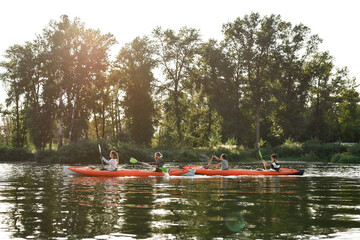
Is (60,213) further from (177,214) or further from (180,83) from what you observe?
(180,83)

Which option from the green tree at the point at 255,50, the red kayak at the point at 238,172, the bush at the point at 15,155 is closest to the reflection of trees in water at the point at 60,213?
the red kayak at the point at 238,172

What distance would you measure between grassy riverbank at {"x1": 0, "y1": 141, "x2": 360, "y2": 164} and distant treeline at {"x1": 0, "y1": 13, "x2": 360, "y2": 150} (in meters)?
2.90

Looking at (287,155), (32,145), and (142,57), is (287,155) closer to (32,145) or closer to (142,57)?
(142,57)

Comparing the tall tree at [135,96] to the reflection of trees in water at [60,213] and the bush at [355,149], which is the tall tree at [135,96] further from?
the reflection of trees in water at [60,213]

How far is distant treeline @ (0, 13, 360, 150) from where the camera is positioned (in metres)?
42.0

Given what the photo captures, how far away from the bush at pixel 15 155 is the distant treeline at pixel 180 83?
3.51 m

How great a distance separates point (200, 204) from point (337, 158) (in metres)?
30.0

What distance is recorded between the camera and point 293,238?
624cm

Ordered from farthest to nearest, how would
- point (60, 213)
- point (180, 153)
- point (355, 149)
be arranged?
1. point (180, 153)
2. point (355, 149)
3. point (60, 213)

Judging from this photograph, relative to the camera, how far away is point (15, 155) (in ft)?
129

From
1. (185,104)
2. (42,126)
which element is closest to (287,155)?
(185,104)

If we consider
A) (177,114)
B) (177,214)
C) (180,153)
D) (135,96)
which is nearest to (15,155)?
(180,153)

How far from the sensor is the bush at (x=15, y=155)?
128ft

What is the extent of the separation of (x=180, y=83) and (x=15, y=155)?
774 inches
